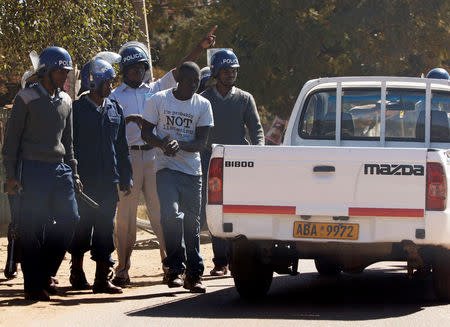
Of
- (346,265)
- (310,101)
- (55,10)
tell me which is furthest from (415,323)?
(55,10)

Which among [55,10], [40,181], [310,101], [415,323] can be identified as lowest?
[415,323]

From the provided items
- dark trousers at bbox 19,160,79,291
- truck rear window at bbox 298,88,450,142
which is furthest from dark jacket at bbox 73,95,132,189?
truck rear window at bbox 298,88,450,142

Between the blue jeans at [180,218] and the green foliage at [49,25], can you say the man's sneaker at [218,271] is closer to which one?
the blue jeans at [180,218]

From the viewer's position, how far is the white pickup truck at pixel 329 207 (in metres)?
8.92

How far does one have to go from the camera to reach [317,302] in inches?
389

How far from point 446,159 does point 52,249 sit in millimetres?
3169

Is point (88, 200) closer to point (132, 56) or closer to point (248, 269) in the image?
point (248, 269)

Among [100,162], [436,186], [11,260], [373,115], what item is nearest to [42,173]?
[100,162]

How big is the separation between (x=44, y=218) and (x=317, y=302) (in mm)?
2350

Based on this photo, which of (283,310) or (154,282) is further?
(154,282)

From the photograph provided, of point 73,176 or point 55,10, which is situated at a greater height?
point 55,10

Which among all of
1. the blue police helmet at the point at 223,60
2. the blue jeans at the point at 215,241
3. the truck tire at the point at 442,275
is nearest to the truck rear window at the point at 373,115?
the blue police helmet at the point at 223,60

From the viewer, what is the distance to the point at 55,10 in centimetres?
1472

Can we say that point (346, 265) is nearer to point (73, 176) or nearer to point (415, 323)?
point (415, 323)
